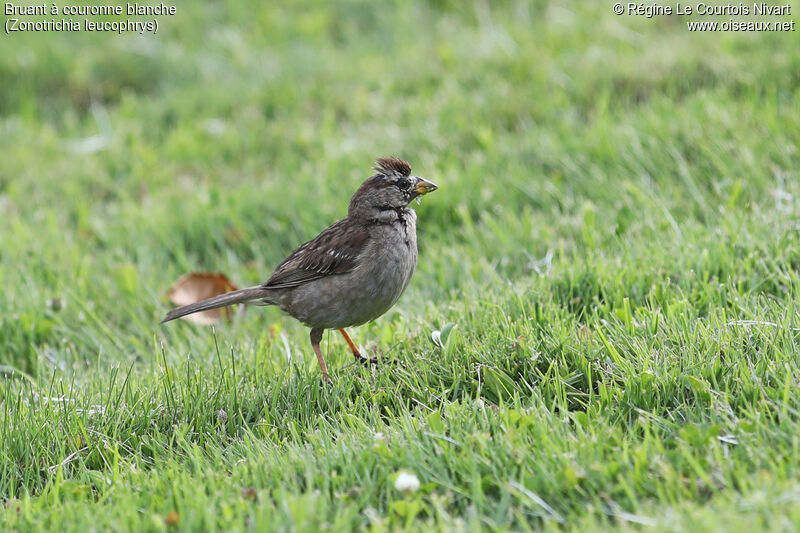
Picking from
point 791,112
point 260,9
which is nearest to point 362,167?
point 791,112

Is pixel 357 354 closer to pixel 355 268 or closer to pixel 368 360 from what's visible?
pixel 368 360

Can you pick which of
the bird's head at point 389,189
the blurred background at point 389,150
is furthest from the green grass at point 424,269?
the bird's head at point 389,189

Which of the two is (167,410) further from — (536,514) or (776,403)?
(776,403)

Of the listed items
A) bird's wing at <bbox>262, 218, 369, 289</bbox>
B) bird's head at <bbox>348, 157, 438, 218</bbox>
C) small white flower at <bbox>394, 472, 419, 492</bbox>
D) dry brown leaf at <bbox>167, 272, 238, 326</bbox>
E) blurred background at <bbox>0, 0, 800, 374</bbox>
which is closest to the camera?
small white flower at <bbox>394, 472, 419, 492</bbox>

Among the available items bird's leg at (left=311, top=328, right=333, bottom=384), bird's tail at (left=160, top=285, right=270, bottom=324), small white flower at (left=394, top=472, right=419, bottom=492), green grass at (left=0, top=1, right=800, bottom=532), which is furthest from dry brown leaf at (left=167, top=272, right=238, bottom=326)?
small white flower at (left=394, top=472, right=419, bottom=492)

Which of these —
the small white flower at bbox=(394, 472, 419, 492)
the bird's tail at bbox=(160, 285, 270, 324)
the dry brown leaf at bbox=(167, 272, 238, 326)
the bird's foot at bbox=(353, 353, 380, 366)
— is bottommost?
the small white flower at bbox=(394, 472, 419, 492)

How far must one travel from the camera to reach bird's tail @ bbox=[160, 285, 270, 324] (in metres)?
4.82

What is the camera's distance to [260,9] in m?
10.1

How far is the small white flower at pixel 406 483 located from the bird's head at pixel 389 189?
1.90 meters

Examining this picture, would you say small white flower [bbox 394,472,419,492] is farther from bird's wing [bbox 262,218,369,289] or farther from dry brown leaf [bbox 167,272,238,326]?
dry brown leaf [bbox 167,272,238,326]

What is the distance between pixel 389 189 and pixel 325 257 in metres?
0.51

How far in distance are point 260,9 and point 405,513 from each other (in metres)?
7.88

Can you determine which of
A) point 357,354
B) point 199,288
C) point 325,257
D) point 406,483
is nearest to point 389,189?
point 325,257

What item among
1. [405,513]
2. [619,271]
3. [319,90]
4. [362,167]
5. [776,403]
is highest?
[319,90]
